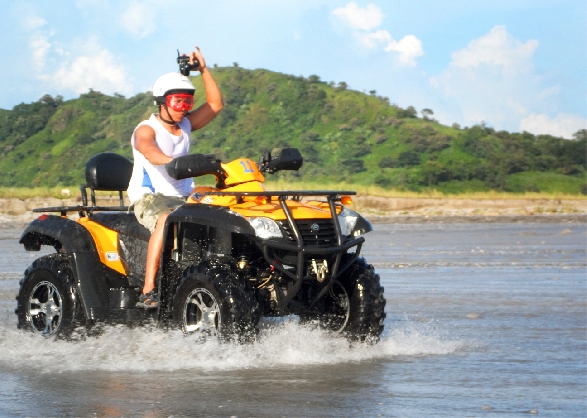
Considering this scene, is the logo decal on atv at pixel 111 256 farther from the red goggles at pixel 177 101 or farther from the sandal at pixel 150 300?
the red goggles at pixel 177 101

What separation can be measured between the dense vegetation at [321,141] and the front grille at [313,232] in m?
65.8

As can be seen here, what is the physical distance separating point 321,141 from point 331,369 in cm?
8874

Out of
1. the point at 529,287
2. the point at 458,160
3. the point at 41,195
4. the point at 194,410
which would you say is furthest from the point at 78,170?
the point at 194,410

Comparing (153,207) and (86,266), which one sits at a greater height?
(153,207)

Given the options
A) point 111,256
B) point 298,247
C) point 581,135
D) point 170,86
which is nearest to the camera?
point 298,247

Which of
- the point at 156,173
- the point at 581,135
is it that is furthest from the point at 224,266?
the point at 581,135

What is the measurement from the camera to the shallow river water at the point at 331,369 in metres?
6.11

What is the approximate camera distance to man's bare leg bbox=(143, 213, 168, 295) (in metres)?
8.09

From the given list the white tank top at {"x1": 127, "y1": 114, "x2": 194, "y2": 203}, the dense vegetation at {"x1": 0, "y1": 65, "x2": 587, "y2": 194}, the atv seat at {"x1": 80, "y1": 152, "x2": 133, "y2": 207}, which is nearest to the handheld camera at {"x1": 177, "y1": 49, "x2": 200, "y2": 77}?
the white tank top at {"x1": 127, "y1": 114, "x2": 194, "y2": 203}

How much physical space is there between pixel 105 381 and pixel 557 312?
17.3 ft

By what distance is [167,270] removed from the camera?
8094 millimetres

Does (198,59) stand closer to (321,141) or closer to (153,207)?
(153,207)

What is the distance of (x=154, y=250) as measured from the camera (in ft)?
26.6

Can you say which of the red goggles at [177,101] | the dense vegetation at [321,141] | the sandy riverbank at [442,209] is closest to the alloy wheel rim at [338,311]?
the red goggles at [177,101]
